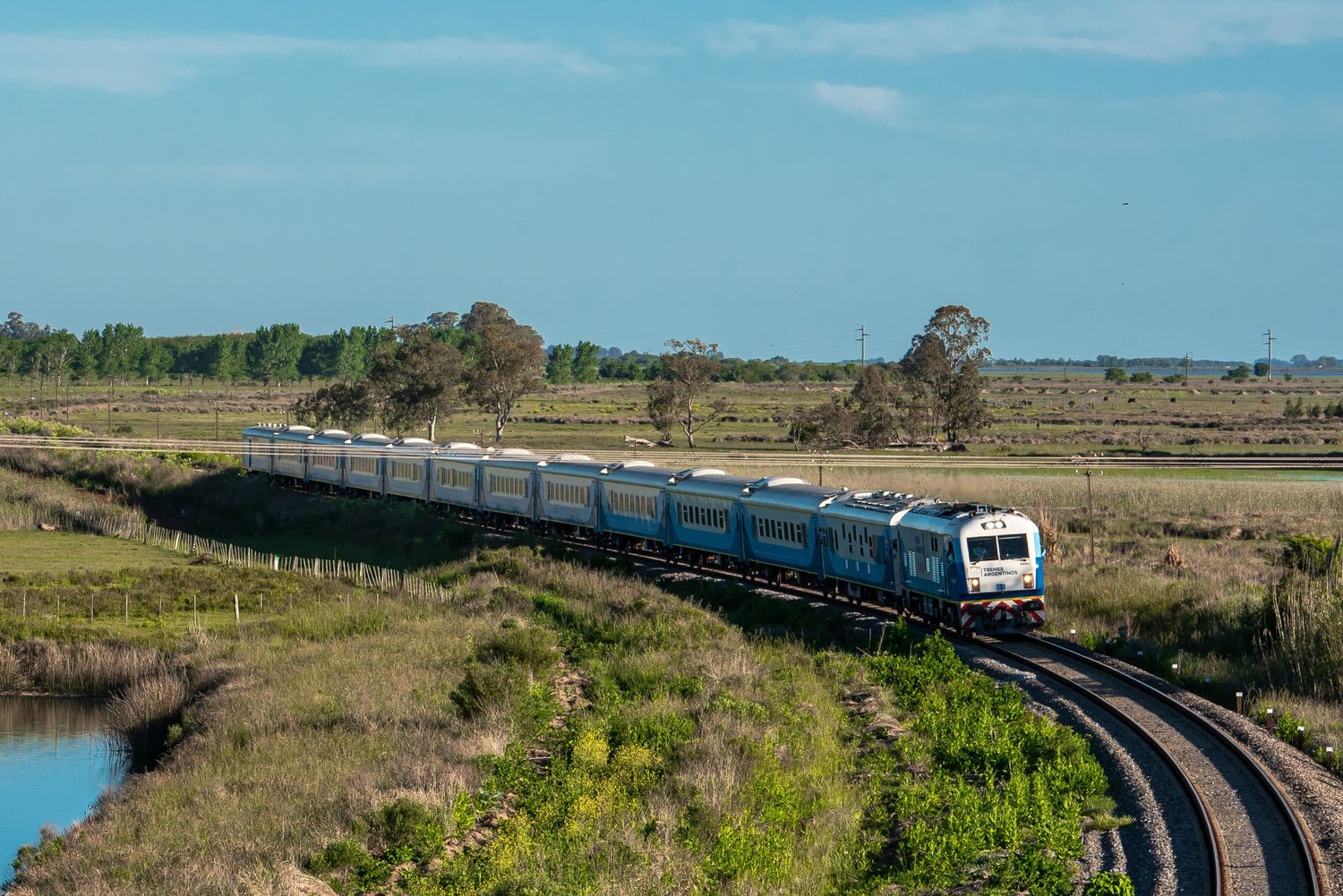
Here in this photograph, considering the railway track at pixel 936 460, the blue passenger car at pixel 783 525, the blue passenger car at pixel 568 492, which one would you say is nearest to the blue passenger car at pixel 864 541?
the blue passenger car at pixel 783 525

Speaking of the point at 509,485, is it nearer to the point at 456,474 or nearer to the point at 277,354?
the point at 456,474

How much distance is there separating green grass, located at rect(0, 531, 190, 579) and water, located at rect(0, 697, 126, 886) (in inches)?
650

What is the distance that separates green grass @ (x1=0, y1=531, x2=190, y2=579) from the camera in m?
55.0

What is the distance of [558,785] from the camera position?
72.3 feet

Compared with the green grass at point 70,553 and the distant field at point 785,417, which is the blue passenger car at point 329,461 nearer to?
the green grass at point 70,553

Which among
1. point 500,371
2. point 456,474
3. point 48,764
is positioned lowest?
point 48,764

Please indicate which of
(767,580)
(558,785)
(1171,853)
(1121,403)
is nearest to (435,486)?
(767,580)

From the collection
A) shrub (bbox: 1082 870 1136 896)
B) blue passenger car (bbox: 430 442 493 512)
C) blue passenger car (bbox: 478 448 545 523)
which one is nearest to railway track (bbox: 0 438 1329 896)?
shrub (bbox: 1082 870 1136 896)

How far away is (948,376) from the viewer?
97.2 metres

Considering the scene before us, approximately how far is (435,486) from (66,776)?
3601 cm

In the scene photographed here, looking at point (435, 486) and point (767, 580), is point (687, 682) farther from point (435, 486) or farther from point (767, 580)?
point (435, 486)

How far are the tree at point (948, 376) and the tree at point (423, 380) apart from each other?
31125 mm

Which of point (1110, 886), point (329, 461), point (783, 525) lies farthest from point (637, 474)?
point (1110, 886)

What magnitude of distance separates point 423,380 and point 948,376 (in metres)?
35.1
